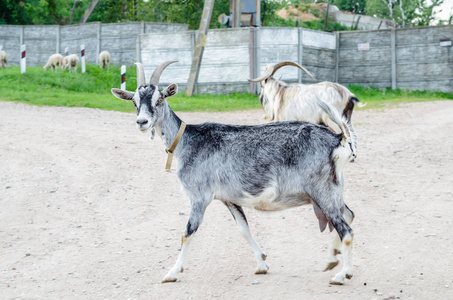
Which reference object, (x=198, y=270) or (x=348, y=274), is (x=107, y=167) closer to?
(x=198, y=270)

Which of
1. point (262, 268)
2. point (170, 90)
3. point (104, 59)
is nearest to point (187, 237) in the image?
point (262, 268)

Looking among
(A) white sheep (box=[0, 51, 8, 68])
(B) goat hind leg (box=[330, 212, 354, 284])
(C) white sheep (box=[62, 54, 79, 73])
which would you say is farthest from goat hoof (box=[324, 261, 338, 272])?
(A) white sheep (box=[0, 51, 8, 68])

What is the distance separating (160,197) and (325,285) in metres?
3.59

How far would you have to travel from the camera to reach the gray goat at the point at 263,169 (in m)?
5.09

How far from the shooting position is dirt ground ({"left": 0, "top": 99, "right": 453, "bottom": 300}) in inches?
200

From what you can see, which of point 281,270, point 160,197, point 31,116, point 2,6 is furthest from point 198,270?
point 2,6

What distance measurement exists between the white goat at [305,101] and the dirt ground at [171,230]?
37.3 inches

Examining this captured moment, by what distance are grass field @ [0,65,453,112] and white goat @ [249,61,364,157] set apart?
5710 millimetres

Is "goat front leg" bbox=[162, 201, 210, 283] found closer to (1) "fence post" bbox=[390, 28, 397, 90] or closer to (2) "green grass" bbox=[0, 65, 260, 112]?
(2) "green grass" bbox=[0, 65, 260, 112]

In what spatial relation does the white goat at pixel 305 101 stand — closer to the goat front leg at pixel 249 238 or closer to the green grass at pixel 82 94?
the goat front leg at pixel 249 238

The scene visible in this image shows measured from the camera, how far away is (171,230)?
681cm

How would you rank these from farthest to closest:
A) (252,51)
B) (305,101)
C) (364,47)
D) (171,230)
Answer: (364,47)
(252,51)
(305,101)
(171,230)

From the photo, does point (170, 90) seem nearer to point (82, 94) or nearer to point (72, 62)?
point (82, 94)

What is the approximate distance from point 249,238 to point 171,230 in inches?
60.2
